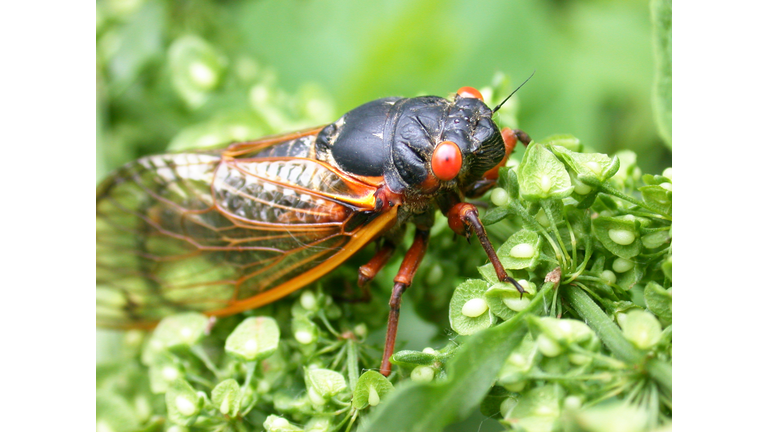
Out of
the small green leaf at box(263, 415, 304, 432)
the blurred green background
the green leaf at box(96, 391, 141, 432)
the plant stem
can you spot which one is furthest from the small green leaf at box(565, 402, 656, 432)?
the blurred green background

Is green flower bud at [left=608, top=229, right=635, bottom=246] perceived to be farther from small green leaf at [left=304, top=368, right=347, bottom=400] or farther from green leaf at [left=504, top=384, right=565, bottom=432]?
small green leaf at [left=304, top=368, right=347, bottom=400]

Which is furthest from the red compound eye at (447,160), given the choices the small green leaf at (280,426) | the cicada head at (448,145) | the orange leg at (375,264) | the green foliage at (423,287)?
the small green leaf at (280,426)

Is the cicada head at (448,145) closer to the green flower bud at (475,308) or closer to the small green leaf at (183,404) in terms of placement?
the green flower bud at (475,308)

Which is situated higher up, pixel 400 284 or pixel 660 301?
pixel 400 284

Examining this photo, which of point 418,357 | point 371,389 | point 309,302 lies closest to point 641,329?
point 418,357

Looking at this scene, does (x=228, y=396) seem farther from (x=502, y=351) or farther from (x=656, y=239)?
(x=656, y=239)
